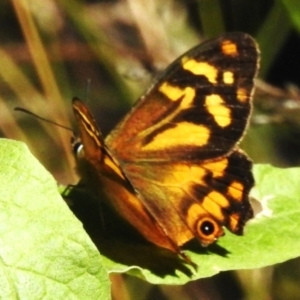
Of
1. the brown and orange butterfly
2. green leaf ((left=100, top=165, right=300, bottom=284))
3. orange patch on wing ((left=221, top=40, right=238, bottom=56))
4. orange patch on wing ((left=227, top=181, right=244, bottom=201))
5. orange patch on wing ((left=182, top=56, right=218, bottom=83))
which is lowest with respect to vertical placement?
green leaf ((left=100, top=165, right=300, bottom=284))

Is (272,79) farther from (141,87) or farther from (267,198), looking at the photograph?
(267,198)

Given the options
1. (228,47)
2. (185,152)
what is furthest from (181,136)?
(228,47)

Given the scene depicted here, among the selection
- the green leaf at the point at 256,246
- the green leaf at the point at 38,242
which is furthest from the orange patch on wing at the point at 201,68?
the green leaf at the point at 38,242

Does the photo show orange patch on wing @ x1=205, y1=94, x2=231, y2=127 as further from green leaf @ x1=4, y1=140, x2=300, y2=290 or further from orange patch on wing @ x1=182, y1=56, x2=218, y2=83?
green leaf @ x1=4, y1=140, x2=300, y2=290

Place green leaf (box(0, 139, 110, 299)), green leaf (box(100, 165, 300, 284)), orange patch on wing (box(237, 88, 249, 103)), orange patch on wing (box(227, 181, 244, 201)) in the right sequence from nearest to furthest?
1. green leaf (box(0, 139, 110, 299))
2. green leaf (box(100, 165, 300, 284))
3. orange patch on wing (box(227, 181, 244, 201))
4. orange patch on wing (box(237, 88, 249, 103))

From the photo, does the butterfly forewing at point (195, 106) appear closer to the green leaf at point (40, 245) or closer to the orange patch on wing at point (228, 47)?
the orange patch on wing at point (228, 47)

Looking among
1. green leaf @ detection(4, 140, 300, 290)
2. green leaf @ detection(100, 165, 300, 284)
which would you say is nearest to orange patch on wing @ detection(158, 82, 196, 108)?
green leaf @ detection(100, 165, 300, 284)
